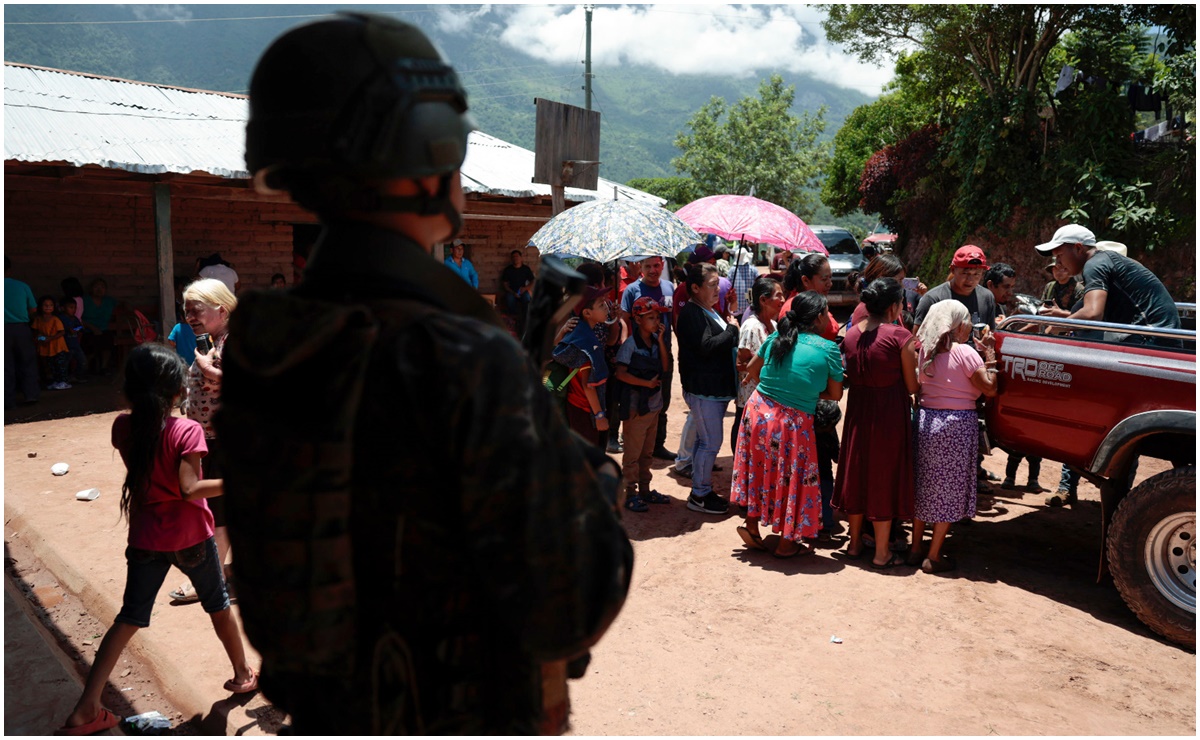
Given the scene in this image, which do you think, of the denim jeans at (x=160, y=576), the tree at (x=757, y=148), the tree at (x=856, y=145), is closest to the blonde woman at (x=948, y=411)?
the denim jeans at (x=160, y=576)

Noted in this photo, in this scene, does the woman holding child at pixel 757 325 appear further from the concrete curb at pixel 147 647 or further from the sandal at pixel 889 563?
the concrete curb at pixel 147 647

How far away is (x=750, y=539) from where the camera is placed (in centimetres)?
571

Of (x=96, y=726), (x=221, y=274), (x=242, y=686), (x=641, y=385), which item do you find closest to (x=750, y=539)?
(x=641, y=385)

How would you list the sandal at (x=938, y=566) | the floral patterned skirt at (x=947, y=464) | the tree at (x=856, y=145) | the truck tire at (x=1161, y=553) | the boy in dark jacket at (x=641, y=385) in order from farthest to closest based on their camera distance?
1. the tree at (x=856, y=145)
2. the boy in dark jacket at (x=641, y=385)
3. the sandal at (x=938, y=566)
4. the floral patterned skirt at (x=947, y=464)
5. the truck tire at (x=1161, y=553)

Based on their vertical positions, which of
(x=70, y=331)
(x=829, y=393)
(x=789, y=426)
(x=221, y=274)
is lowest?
(x=70, y=331)

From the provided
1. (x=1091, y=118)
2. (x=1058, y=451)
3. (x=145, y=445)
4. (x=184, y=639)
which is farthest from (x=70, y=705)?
(x=1091, y=118)

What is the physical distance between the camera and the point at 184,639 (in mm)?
4238

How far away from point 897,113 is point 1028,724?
81.4 ft

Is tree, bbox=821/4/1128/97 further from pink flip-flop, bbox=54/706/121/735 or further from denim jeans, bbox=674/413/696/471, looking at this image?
pink flip-flop, bbox=54/706/121/735

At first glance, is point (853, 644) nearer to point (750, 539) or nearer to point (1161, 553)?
point (750, 539)

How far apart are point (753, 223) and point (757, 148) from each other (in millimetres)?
35299

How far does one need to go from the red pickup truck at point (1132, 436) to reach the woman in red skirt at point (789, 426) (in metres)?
1.20

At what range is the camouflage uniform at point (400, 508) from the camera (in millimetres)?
1131

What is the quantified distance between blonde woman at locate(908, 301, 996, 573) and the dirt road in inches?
20.4
